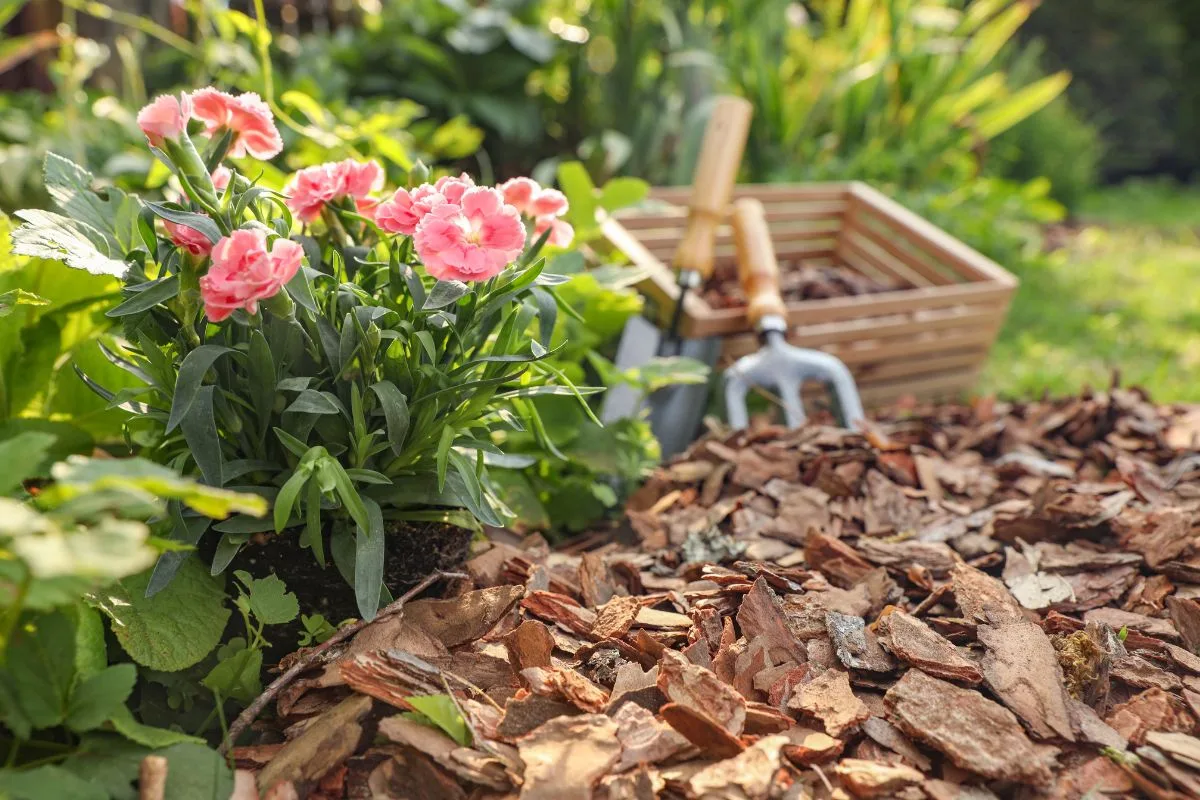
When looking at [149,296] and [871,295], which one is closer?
[149,296]

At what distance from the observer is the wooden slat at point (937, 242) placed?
256cm

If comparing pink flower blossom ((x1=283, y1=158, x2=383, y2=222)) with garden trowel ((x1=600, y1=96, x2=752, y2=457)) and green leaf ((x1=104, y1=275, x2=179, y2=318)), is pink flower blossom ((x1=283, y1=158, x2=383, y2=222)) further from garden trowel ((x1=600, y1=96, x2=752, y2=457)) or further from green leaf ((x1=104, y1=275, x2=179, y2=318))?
garden trowel ((x1=600, y1=96, x2=752, y2=457))

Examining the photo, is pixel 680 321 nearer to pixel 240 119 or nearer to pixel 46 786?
pixel 240 119

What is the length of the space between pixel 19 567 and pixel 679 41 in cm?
347

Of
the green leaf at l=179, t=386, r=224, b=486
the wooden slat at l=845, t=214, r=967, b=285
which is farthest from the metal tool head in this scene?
the green leaf at l=179, t=386, r=224, b=486

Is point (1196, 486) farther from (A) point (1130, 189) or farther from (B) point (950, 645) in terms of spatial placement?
(A) point (1130, 189)

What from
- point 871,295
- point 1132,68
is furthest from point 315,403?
point 1132,68

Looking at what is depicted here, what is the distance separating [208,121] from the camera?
47.3 inches

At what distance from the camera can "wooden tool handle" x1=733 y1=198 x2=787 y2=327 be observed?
221cm

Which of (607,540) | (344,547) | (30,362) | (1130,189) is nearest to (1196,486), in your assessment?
(607,540)

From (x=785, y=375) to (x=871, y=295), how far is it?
69 centimetres

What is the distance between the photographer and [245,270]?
1.00 meters

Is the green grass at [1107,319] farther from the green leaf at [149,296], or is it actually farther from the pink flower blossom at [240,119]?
the green leaf at [149,296]

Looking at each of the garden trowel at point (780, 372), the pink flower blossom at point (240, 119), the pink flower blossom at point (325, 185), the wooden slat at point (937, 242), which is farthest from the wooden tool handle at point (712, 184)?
the pink flower blossom at point (240, 119)
